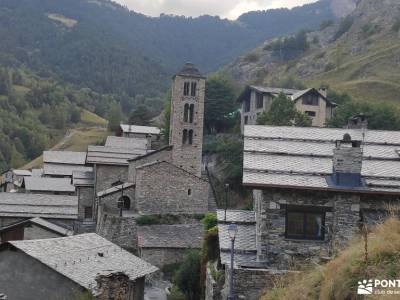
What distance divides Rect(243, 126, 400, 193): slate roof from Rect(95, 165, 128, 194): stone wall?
36880mm

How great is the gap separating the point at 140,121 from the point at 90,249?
83.8m

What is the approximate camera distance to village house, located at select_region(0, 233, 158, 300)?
21.7 metres

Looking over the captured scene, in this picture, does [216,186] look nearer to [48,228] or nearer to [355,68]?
[48,228]

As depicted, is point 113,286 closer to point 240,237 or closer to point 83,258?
point 240,237

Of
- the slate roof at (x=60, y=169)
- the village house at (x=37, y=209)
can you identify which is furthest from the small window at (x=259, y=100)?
the village house at (x=37, y=209)

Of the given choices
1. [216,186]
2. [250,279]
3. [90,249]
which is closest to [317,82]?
[216,186]

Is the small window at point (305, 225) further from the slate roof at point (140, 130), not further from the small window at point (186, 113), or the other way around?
the slate roof at point (140, 130)

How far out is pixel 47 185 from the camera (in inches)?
2506

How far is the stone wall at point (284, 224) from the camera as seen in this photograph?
18938mm

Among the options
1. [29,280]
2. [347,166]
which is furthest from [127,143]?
[347,166]

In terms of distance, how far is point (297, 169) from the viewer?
1977 cm

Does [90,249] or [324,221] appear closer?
[324,221]

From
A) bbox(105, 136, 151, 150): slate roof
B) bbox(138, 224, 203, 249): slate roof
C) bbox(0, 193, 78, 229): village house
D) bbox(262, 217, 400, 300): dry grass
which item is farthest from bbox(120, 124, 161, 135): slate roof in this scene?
bbox(262, 217, 400, 300): dry grass

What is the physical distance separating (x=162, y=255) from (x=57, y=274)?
68.4ft
